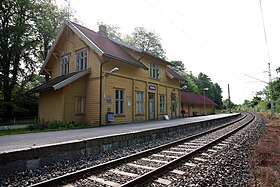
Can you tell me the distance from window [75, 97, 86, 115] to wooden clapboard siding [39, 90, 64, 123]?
1.25 meters

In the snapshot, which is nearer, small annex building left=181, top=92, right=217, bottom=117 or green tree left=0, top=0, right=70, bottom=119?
green tree left=0, top=0, right=70, bottom=119

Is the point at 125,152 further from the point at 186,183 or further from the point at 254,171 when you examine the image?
the point at 254,171

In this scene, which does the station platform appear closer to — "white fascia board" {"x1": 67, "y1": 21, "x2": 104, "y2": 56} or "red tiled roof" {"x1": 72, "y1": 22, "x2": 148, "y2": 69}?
"white fascia board" {"x1": 67, "y1": 21, "x2": 104, "y2": 56}

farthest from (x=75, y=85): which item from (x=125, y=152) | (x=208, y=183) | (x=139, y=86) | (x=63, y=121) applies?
(x=208, y=183)

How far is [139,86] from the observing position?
766 inches

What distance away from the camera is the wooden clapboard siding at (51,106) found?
1558 cm

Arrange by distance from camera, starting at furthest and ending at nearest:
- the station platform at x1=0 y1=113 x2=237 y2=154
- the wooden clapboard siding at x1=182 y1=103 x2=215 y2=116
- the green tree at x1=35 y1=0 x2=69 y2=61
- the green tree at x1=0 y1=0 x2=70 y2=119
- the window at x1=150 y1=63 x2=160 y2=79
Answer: the wooden clapboard siding at x1=182 y1=103 x2=215 y2=116, the green tree at x1=35 y1=0 x2=69 y2=61, the green tree at x1=0 y1=0 x2=70 y2=119, the window at x1=150 y1=63 x2=160 y2=79, the station platform at x1=0 y1=113 x2=237 y2=154

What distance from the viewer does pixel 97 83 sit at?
15.9 metres

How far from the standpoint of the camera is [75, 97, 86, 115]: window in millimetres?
16298

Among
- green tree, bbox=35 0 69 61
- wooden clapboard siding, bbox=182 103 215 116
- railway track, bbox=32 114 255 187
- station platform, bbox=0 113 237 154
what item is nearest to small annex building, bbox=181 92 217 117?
wooden clapboard siding, bbox=182 103 215 116

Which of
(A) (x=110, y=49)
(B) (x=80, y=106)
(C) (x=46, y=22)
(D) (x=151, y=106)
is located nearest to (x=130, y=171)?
(B) (x=80, y=106)

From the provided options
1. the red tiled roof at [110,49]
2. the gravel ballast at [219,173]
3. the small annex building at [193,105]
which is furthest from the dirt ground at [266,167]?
the small annex building at [193,105]

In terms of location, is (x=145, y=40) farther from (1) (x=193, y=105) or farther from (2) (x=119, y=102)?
(2) (x=119, y=102)

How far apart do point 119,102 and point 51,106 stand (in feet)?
18.0
